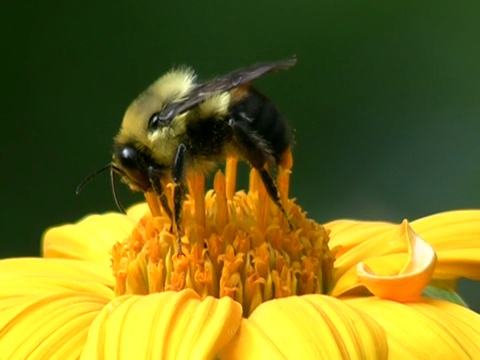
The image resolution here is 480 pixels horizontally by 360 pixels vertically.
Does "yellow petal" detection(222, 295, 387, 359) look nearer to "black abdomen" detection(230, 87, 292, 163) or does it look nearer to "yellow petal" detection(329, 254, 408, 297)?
"yellow petal" detection(329, 254, 408, 297)

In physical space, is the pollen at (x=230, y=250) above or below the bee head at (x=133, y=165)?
below

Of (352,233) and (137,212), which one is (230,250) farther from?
(137,212)

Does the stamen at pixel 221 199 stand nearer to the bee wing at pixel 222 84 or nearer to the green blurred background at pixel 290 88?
the bee wing at pixel 222 84

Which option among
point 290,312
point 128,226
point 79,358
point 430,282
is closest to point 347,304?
point 290,312

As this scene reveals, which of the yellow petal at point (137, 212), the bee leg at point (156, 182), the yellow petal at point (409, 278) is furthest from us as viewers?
the yellow petal at point (137, 212)

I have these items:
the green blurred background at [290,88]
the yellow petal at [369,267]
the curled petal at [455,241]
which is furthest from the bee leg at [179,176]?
the green blurred background at [290,88]

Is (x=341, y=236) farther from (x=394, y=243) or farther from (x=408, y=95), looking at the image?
(x=408, y=95)
